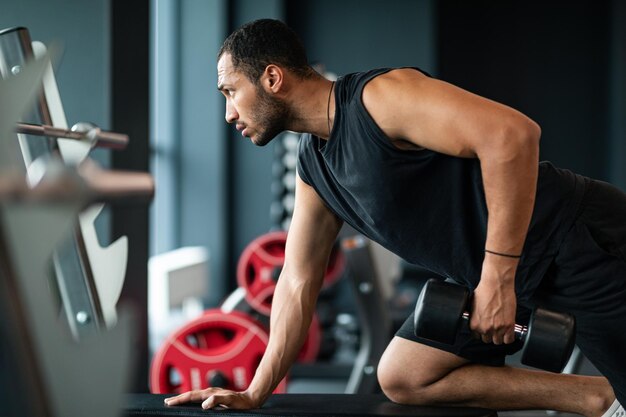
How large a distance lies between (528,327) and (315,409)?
47 cm

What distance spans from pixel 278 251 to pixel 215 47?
75.8 inches

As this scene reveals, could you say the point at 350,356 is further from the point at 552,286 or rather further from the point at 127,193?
the point at 127,193

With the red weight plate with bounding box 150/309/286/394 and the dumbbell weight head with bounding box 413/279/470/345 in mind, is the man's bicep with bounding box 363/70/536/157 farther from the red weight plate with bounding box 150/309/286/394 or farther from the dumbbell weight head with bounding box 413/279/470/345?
the red weight plate with bounding box 150/309/286/394

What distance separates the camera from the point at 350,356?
5.31 meters

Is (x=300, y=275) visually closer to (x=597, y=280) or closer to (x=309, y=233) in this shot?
(x=309, y=233)

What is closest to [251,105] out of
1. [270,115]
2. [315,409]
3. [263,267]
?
[270,115]

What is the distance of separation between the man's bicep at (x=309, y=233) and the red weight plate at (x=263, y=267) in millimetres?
2310

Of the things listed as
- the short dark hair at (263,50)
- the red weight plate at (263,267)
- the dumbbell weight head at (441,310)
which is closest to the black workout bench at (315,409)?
the dumbbell weight head at (441,310)

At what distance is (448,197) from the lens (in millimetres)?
1717

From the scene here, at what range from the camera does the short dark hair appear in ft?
5.73

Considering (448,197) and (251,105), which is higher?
(251,105)

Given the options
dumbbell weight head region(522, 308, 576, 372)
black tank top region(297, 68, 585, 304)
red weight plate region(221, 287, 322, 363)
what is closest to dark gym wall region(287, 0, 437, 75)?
red weight plate region(221, 287, 322, 363)

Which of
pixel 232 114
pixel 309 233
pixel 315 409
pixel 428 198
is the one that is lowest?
pixel 315 409

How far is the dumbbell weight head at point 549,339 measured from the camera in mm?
1661
